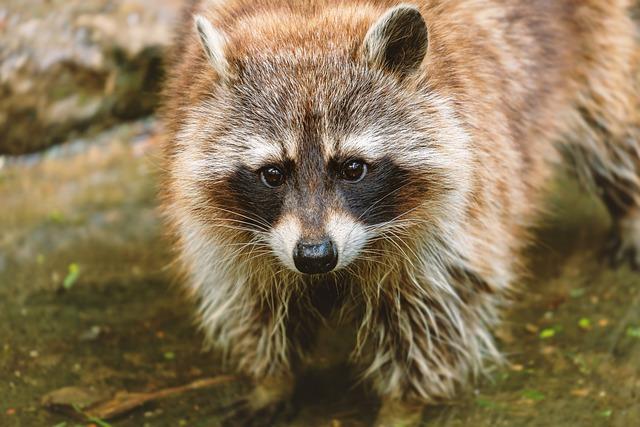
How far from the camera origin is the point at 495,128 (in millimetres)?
3680

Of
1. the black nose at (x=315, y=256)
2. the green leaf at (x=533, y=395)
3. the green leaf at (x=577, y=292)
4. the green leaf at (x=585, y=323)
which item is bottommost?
the green leaf at (x=533, y=395)

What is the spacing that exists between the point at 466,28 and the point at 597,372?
1.61 meters

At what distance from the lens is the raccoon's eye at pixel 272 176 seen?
322 cm

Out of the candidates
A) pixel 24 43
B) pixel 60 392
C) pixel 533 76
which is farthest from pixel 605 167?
pixel 24 43

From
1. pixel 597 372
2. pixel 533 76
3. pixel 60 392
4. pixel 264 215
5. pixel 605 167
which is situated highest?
pixel 533 76

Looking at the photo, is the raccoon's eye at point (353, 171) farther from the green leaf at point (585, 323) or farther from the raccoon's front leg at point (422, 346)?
the green leaf at point (585, 323)

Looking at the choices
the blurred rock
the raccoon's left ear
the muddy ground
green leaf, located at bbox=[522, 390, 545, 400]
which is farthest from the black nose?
the blurred rock

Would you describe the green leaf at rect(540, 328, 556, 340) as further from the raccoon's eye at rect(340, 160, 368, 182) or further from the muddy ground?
the raccoon's eye at rect(340, 160, 368, 182)

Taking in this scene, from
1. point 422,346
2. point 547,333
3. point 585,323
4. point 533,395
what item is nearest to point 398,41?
point 422,346

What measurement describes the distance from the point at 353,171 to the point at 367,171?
5cm

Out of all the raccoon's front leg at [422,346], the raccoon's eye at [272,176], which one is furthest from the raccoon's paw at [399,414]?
the raccoon's eye at [272,176]

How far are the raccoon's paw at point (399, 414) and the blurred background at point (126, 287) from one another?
57mm

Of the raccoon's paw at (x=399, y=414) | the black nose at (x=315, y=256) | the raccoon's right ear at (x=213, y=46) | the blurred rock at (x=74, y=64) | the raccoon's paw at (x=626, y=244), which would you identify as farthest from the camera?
the blurred rock at (x=74, y=64)

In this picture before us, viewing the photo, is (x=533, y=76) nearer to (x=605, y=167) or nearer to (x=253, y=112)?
(x=605, y=167)
